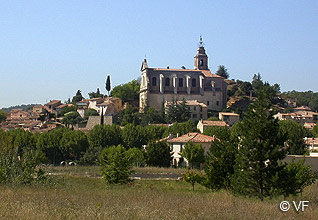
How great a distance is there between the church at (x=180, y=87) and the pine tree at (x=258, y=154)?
243 ft

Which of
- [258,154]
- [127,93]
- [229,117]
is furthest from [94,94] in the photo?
[258,154]

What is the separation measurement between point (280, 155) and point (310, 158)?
40.6 feet

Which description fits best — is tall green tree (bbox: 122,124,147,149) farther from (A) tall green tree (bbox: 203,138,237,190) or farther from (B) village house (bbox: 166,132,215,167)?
(A) tall green tree (bbox: 203,138,237,190)

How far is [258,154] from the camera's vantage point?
2261cm

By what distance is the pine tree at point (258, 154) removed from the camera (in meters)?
22.1

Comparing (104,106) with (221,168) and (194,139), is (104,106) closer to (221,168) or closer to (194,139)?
(194,139)

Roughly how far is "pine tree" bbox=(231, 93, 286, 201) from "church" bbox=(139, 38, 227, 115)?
74.0 m

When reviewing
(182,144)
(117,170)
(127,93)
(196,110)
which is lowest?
(117,170)

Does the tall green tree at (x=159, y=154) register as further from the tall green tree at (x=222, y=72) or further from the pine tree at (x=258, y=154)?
the tall green tree at (x=222, y=72)

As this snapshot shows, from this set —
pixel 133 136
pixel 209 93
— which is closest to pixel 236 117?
pixel 209 93

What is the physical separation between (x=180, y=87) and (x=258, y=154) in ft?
262

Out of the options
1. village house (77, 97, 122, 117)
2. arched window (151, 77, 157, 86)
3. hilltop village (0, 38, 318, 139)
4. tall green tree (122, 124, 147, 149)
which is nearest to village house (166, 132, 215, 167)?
tall green tree (122, 124, 147, 149)

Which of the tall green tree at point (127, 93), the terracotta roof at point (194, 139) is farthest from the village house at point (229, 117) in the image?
the terracotta roof at point (194, 139)

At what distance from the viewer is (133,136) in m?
68.6
